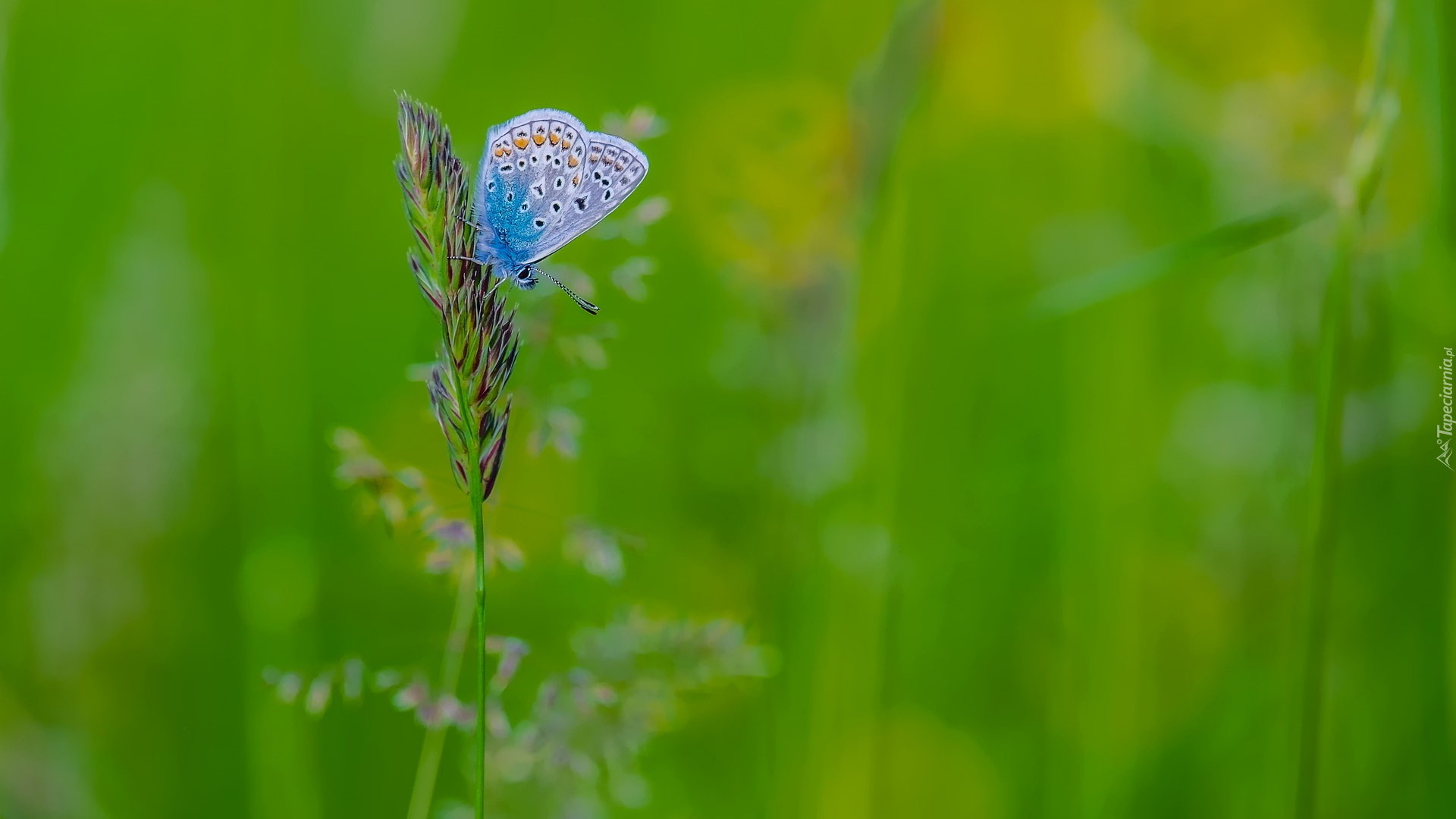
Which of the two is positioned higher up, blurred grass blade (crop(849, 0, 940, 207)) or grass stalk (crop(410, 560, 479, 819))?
blurred grass blade (crop(849, 0, 940, 207))

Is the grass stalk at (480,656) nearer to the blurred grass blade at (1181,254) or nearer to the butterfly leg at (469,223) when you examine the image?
the butterfly leg at (469,223)

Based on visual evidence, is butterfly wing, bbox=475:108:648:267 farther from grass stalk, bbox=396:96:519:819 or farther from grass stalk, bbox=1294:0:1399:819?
grass stalk, bbox=1294:0:1399:819

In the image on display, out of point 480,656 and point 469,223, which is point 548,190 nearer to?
point 469,223

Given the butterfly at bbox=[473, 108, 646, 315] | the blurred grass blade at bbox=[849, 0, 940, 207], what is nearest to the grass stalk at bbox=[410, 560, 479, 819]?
the butterfly at bbox=[473, 108, 646, 315]

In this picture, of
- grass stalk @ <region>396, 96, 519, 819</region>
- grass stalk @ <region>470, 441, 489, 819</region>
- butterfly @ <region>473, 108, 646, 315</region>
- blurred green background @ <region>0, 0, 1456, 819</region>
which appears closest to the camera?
grass stalk @ <region>470, 441, 489, 819</region>

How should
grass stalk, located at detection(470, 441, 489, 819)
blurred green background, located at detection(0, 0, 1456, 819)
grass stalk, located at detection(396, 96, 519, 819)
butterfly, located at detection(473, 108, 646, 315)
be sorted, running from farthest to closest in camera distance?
blurred green background, located at detection(0, 0, 1456, 819) < butterfly, located at detection(473, 108, 646, 315) < grass stalk, located at detection(396, 96, 519, 819) < grass stalk, located at detection(470, 441, 489, 819)

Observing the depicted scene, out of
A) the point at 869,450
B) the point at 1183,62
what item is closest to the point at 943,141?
the point at 1183,62
